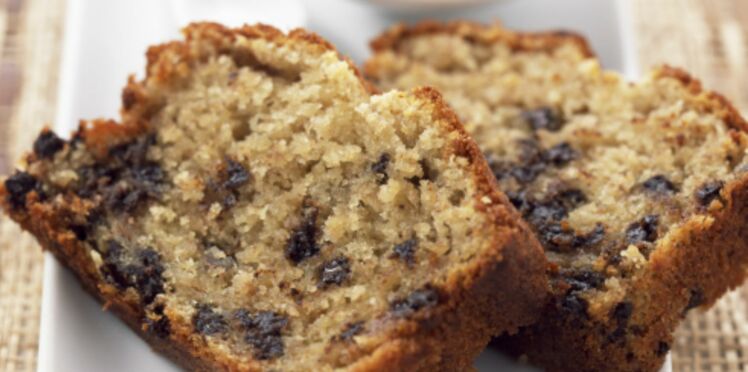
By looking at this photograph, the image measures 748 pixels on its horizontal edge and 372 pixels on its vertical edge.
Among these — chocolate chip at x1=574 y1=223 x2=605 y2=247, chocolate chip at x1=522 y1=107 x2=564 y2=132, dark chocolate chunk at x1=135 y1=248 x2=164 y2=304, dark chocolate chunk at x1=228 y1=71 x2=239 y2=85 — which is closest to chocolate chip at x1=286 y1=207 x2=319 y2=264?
dark chocolate chunk at x1=135 y1=248 x2=164 y2=304

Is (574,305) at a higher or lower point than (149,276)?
lower

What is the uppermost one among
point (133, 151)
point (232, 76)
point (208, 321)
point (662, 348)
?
point (232, 76)

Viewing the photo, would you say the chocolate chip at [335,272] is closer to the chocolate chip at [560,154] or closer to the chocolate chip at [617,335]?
the chocolate chip at [617,335]

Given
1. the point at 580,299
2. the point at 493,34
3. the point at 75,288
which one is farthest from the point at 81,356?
the point at 493,34

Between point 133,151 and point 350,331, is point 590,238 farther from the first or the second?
point 133,151

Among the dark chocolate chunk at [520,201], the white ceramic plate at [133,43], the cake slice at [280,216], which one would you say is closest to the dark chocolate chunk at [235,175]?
the cake slice at [280,216]

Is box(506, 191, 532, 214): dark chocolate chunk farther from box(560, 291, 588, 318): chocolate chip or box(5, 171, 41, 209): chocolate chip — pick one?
box(5, 171, 41, 209): chocolate chip

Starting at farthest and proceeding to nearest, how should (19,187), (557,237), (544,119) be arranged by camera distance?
(544,119)
(19,187)
(557,237)

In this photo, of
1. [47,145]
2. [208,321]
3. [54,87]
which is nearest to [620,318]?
[208,321]

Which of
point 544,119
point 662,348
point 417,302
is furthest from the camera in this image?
point 544,119
